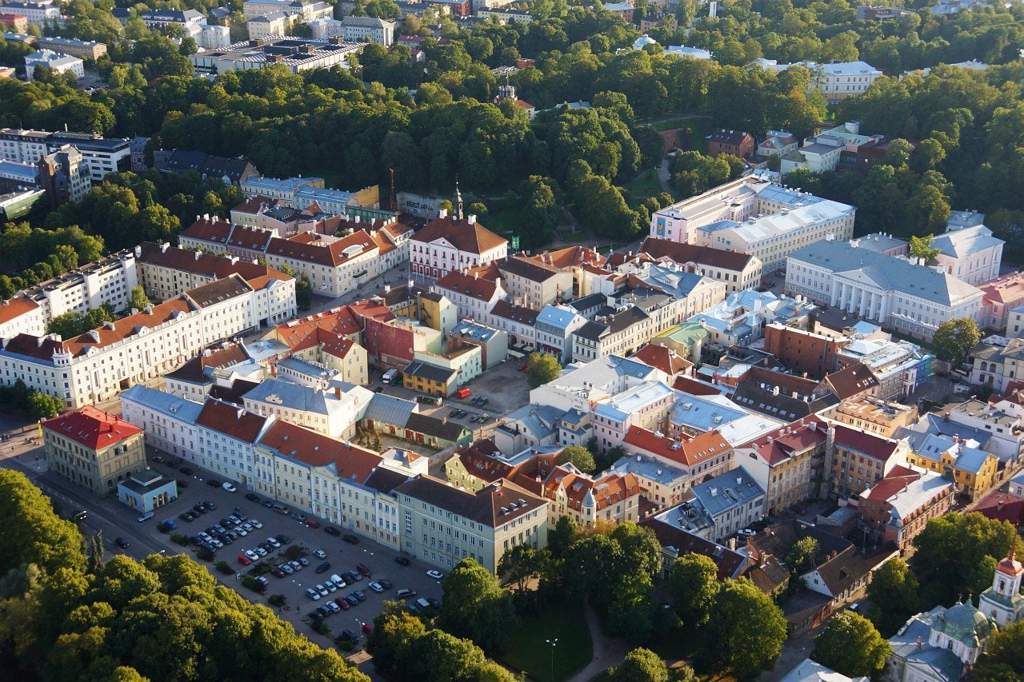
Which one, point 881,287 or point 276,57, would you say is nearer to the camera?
point 881,287

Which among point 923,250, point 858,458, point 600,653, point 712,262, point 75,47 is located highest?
point 75,47

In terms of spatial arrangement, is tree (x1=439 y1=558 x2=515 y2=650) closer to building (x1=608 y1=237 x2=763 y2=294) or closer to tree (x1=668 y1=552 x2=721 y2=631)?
tree (x1=668 y1=552 x2=721 y2=631)

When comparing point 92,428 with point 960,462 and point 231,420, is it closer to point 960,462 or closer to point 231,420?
point 231,420

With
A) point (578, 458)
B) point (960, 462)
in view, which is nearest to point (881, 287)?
point (960, 462)

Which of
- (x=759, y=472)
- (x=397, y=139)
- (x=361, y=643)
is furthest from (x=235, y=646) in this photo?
(x=397, y=139)

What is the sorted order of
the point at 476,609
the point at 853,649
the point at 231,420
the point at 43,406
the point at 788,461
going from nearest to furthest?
the point at 853,649 → the point at 476,609 → the point at 788,461 → the point at 231,420 → the point at 43,406

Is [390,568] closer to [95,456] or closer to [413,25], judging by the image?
[95,456]
